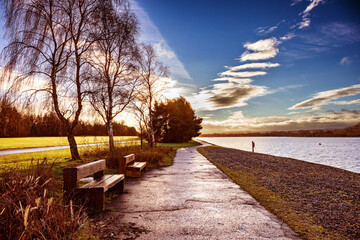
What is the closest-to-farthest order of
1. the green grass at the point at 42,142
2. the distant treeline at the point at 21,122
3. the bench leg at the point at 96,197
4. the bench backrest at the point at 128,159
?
the bench leg at the point at 96,197
the bench backrest at the point at 128,159
the distant treeline at the point at 21,122
the green grass at the point at 42,142

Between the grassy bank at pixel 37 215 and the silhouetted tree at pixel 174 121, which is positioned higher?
the silhouetted tree at pixel 174 121

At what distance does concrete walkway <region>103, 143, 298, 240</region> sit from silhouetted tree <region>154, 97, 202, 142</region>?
3623cm

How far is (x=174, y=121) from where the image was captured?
44500 mm

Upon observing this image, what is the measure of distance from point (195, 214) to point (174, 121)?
40.3 metres

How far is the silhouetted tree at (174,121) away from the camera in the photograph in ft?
141

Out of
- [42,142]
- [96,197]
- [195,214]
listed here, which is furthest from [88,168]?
[42,142]

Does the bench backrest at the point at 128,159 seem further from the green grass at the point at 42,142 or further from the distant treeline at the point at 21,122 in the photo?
the green grass at the point at 42,142

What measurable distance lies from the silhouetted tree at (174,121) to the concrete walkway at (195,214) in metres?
Answer: 36.2

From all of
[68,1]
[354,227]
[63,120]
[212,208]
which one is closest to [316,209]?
[354,227]

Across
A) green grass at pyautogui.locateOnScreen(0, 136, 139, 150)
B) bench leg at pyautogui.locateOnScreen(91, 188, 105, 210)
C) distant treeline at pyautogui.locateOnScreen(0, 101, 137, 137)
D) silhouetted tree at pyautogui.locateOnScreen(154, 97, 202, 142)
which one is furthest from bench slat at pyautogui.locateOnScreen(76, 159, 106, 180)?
silhouetted tree at pyautogui.locateOnScreen(154, 97, 202, 142)

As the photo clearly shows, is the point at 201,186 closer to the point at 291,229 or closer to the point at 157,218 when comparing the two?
the point at 157,218

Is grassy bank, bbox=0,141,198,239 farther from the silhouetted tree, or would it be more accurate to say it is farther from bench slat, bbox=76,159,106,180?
the silhouetted tree

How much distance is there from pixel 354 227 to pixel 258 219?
5.51ft

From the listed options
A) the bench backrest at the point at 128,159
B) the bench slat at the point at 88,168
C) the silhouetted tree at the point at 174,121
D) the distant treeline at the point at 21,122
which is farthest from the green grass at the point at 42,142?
the silhouetted tree at the point at 174,121
